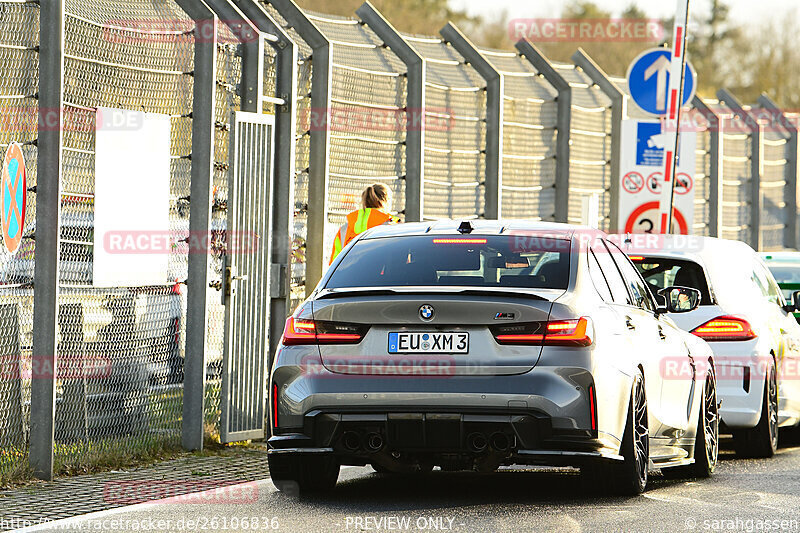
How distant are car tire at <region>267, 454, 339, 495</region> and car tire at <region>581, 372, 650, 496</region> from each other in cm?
143

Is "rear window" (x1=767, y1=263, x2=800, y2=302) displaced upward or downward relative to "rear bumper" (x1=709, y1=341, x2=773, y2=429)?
upward

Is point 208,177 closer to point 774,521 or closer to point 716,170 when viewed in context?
point 774,521

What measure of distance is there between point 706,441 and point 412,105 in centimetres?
569

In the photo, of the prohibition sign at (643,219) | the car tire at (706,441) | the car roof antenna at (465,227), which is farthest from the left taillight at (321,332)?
the prohibition sign at (643,219)

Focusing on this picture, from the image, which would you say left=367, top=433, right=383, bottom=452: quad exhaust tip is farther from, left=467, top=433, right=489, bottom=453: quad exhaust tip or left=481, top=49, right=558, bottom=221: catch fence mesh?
left=481, top=49, right=558, bottom=221: catch fence mesh

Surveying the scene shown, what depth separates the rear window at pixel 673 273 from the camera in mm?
11758

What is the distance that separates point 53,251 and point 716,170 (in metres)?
14.6

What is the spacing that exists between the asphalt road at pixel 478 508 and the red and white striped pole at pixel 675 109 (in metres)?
7.47

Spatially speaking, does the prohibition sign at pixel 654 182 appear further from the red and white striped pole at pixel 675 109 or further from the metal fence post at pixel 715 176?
the metal fence post at pixel 715 176

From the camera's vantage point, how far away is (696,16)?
78.6 m

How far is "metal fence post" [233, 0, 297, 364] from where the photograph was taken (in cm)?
1273

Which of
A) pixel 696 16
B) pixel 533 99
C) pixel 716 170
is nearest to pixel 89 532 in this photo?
pixel 533 99

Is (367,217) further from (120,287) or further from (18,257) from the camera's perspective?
(18,257)

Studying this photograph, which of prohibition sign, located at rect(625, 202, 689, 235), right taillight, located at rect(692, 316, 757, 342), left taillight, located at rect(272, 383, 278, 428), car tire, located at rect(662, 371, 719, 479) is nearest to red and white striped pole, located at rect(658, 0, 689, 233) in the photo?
prohibition sign, located at rect(625, 202, 689, 235)
